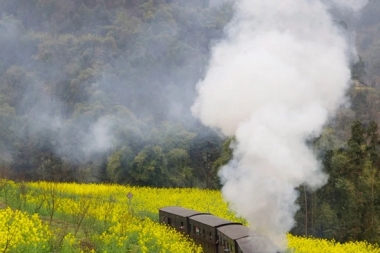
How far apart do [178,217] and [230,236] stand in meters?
7.13

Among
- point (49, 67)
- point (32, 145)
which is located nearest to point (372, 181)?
point (32, 145)

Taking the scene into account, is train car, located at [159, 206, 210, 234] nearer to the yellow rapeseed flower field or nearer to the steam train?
the steam train

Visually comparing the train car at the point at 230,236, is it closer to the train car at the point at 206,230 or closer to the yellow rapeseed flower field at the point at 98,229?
the train car at the point at 206,230

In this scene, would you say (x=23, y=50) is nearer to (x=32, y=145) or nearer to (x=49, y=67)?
(x=49, y=67)

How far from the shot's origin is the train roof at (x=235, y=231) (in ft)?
46.0

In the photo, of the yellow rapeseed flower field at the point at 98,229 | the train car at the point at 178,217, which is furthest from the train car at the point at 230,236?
the train car at the point at 178,217

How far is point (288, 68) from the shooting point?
1441cm

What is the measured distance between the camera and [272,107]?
549 inches

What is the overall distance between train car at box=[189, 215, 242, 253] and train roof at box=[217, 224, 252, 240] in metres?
0.60

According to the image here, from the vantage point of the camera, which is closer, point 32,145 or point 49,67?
point 32,145

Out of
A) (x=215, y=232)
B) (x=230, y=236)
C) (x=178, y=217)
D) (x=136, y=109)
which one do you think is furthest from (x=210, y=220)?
(x=136, y=109)

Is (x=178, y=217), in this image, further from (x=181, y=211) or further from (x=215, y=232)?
(x=215, y=232)

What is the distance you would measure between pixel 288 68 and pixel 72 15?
10152 centimetres

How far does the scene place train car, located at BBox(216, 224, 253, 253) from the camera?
44.6ft
